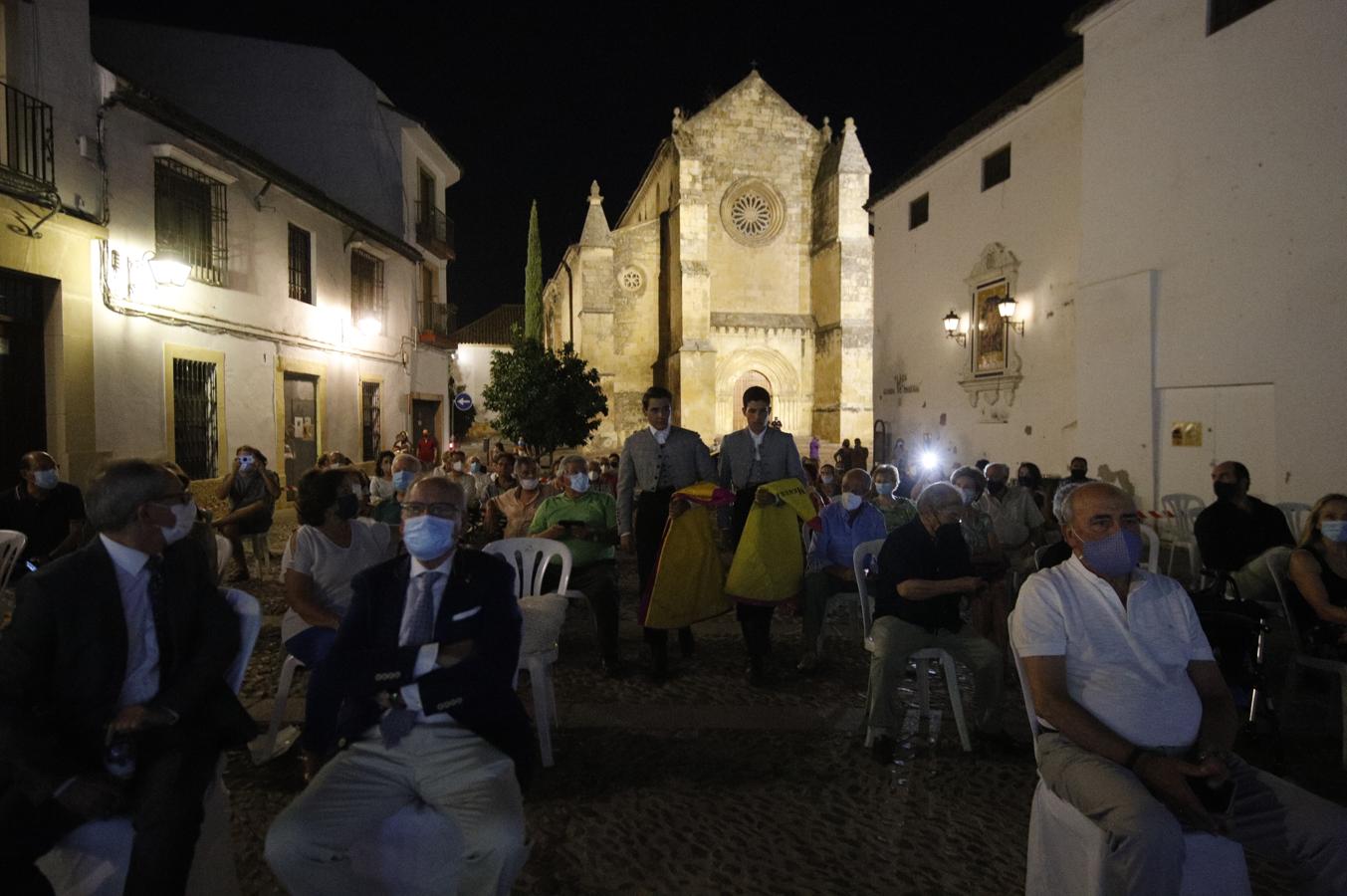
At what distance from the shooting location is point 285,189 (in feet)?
43.7

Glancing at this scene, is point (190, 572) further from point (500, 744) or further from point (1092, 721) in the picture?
point (1092, 721)

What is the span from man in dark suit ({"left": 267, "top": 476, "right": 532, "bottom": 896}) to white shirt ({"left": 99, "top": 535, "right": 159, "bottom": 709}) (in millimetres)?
512

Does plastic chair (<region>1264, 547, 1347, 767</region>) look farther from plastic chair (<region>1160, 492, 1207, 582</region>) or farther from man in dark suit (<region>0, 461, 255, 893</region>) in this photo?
plastic chair (<region>1160, 492, 1207, 582</region>)

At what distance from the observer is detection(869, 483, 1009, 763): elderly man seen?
13.1ft

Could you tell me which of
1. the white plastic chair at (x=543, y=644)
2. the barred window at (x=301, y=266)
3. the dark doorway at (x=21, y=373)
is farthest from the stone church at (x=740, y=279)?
the white plastic chair at (x=543, y=644)

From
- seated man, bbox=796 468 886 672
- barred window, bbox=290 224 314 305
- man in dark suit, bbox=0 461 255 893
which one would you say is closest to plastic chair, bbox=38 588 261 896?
man in dark suit, bbox=0 461 255 893

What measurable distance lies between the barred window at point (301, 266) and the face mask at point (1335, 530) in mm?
15067

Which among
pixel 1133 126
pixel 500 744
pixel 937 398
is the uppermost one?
pixel 1133 126

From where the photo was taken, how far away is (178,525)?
2.50 meters

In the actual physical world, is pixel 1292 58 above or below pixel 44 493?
above

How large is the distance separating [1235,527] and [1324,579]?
1.40 meters

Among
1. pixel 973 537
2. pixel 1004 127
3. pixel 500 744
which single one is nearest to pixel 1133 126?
pixel 1004 127

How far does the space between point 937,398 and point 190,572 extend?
15015 millimetres

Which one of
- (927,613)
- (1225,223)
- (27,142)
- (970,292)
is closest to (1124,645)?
(927,613)
